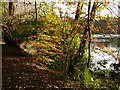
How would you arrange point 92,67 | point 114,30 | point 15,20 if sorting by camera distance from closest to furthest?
point 114,30 < point 92,67 < point 15,20

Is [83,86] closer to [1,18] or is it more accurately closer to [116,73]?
[116,73]

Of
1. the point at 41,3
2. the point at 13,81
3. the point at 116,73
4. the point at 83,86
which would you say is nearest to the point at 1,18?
the point at 41,3

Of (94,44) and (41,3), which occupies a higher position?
(41,3)

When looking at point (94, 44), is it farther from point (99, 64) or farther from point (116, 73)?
point (116, 73)

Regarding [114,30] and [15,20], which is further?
[15,20]

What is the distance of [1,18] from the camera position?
7078mm

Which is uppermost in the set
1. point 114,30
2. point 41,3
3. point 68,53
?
point 41,3

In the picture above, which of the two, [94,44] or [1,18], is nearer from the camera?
[94,44]

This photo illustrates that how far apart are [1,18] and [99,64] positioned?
20.7ft

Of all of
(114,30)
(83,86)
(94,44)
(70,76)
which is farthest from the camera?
(94,44)

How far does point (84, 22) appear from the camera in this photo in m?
5.29

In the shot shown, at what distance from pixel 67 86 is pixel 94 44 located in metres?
2.96

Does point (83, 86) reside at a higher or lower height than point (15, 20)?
lower

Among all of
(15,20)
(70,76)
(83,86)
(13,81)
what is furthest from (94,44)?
(15,20)
